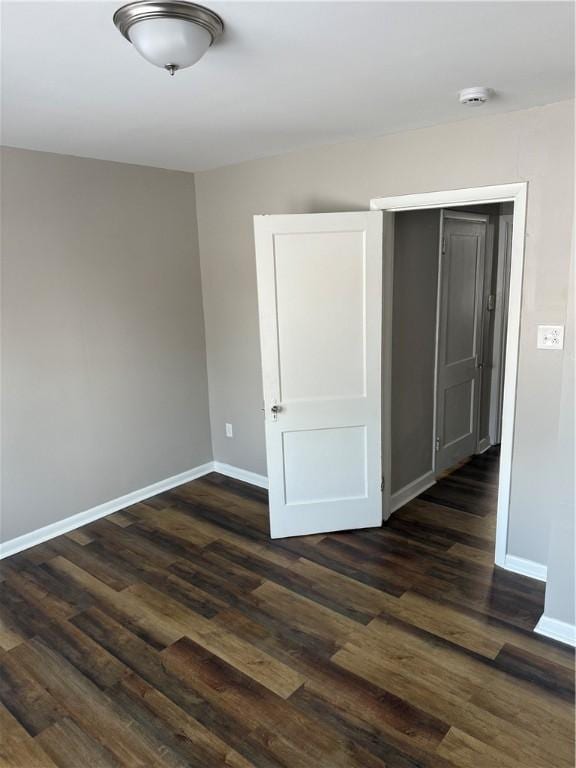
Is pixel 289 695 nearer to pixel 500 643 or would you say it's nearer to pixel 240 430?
pixel 500 643

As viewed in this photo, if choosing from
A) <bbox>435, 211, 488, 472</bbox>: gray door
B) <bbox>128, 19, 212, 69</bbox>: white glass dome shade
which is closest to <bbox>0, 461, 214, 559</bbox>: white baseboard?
<bbox>435, 211, 488, 472</bbox>: gray door

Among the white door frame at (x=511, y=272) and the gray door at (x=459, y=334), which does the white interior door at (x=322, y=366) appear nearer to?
the white door frame at (x=511, y=272)

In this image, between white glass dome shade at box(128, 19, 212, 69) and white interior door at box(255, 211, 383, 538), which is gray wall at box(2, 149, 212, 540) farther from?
white glass dome shade at box(128, 19, 212, 69)

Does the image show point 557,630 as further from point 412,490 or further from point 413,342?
point 413,342

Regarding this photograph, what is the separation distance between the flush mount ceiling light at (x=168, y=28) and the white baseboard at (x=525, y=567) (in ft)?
9.39

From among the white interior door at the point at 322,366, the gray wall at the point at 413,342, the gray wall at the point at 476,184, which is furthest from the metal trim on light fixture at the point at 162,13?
the gray wall at the point at 413,342

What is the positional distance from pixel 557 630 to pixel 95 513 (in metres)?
2.94

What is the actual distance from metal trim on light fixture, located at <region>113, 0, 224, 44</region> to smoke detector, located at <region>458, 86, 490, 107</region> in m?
1.21

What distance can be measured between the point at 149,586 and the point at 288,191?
8.58 ft

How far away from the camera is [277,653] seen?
241 centimetres

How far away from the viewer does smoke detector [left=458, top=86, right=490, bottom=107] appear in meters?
2.24

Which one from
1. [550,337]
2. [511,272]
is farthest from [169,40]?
[550,337]

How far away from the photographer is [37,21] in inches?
60.6

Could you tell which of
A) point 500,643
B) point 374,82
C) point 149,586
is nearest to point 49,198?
point 374,82
